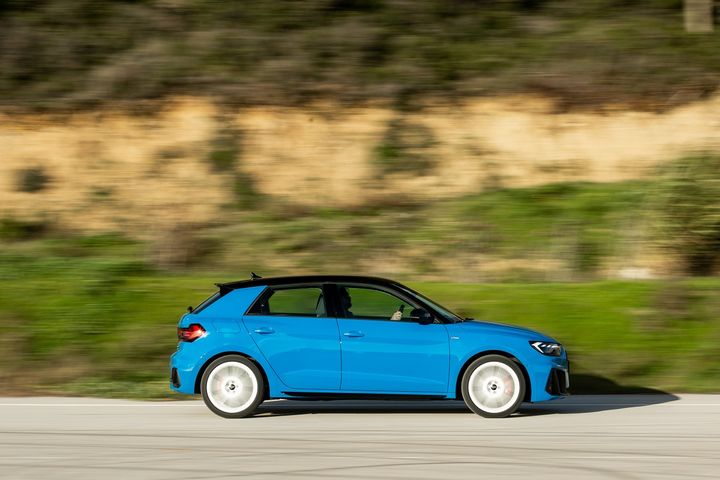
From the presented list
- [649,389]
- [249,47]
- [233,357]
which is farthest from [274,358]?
[249,47]

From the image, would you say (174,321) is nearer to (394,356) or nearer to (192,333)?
(192,333)

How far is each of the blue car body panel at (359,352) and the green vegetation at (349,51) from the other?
43.4 feet

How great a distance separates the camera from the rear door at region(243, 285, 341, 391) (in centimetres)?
1098

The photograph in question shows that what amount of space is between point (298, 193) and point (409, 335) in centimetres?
1211

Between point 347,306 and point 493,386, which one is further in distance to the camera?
point 347,306

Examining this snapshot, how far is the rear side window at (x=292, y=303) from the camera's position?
11.2 m

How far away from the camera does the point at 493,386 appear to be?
10891 mm

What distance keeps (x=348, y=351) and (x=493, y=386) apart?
1463mm

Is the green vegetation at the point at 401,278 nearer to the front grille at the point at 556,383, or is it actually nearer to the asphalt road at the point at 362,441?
the asphalt road at the point at 362,441

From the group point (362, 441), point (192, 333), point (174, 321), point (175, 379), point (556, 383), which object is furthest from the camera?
point (174, 321)

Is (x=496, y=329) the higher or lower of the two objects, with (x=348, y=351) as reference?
higher

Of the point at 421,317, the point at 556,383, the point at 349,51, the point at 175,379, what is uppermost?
the point at 349,51

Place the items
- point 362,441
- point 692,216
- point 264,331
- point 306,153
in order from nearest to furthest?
point 362,441 → point 264,331 → point 692,216 → point 306,153

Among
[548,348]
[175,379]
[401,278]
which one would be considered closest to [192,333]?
[175,379]
